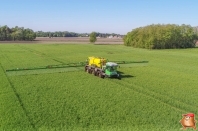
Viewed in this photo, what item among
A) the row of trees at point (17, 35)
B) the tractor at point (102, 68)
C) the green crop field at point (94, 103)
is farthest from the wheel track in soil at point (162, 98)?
the row of trees at point (17, 35)

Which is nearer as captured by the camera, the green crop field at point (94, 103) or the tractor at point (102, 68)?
the green crop field at point (94, 103)

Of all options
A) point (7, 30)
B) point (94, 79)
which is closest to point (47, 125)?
point (94, 79)

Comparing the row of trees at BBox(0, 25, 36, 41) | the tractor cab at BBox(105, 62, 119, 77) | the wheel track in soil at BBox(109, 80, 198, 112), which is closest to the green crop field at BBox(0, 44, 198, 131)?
the wheel track in soil at BBox(109, 80, 198, 112)

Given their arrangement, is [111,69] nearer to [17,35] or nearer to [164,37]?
[164,37]

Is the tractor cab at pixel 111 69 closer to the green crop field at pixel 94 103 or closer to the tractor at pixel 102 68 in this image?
the tractor at pixel 102 68

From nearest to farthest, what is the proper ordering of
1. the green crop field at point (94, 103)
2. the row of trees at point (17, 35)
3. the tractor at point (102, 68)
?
1. the green crop field at point (94, 103)
2. the tractor at point (102, 68)
3. the row of trees at point (17, 35)

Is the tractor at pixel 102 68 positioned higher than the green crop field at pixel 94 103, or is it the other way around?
the tractor at pixel 102 68
